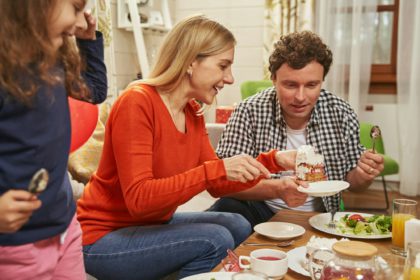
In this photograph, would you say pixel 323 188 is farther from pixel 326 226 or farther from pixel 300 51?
pixel 300 51

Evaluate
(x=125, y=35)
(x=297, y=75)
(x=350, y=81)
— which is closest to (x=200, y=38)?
(x=297, y=75)

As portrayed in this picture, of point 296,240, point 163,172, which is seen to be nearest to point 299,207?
point 296,240

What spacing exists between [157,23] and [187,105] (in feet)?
8.25

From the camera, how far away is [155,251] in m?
1.45

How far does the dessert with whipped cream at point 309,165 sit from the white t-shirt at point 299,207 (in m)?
0.44

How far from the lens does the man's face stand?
1874mm

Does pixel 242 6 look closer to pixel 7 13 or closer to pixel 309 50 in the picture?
pixel 309 50

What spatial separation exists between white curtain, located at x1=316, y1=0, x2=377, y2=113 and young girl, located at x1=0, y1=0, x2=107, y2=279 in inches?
138

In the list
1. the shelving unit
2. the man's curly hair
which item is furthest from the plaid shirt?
the shelving unit

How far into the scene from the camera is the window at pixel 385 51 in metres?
4.34

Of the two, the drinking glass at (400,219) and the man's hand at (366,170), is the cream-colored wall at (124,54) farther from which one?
the drinking glass at (400,219)

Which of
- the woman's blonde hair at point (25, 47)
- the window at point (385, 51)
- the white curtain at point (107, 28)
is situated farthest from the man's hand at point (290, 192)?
the window at point (385, 51)

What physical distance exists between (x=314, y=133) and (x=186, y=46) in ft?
2.34

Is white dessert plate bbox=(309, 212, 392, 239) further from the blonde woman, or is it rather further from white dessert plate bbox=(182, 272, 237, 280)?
white dessert plate bbox=(182, 272, 237, 280)
